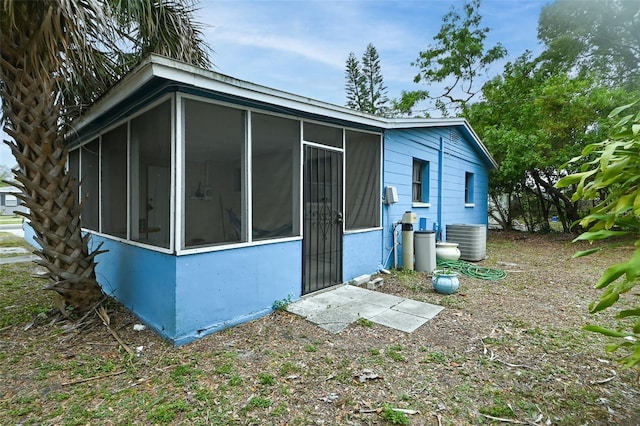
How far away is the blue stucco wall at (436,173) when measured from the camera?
6156 mm

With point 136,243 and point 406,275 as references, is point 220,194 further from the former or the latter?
point 406,275

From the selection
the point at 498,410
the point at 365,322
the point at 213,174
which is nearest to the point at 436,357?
the point at 498,410

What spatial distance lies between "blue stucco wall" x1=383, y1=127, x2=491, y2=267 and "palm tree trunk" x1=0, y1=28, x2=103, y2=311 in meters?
4.62

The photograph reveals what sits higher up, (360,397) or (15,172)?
(15,172)

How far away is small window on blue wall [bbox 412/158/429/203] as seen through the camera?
738cm

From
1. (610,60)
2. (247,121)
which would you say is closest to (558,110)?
(610,60)

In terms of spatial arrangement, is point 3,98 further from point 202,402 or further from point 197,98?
point 202,402

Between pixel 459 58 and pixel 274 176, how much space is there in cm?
1842

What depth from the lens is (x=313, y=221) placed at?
4609 millimetres

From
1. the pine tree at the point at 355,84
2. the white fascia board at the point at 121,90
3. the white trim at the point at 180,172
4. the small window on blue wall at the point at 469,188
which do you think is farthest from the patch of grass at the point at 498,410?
the pine tree at the point at 355,84

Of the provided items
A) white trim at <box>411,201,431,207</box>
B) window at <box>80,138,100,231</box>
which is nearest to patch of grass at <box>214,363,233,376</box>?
window at <box>80,138,100,231</box>

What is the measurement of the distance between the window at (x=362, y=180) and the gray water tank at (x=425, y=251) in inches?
38.8

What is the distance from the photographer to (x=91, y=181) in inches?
212

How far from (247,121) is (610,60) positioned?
15439 mm
